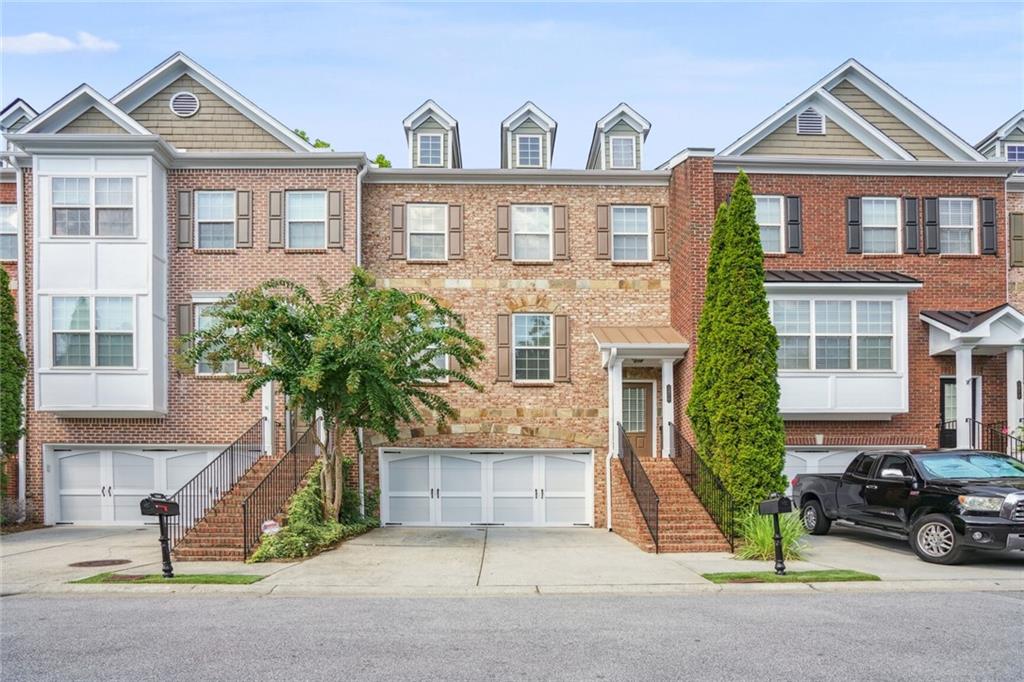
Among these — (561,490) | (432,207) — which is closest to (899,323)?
(561,490)

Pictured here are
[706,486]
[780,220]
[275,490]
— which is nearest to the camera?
[275,490]

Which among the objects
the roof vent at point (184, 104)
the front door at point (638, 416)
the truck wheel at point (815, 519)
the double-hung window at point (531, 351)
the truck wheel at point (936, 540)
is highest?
the roof vent at point (184, 104)

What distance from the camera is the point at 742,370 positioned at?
15508 mm

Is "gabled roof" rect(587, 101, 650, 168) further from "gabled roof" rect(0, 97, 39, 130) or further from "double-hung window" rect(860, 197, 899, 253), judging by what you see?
"gabled roof" rect(0, 97, 39, 130)

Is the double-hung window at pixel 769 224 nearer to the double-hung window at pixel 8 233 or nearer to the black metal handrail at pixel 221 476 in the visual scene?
the black metal handrail at pixel 221 476

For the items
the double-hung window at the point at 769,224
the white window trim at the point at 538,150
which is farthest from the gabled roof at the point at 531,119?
the double-hung window at the point at 769,224

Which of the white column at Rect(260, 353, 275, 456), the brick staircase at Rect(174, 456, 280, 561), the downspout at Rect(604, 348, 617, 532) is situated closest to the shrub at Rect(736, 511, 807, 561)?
the downspout at Rect(604, 348, 617, 532)

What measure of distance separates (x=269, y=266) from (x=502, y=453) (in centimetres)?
688

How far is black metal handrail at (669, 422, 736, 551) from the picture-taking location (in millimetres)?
15180

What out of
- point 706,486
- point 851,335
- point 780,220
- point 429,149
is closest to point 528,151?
point 429,149

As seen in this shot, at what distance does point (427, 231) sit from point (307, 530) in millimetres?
8427

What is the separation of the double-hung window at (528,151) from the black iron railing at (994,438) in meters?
11.8

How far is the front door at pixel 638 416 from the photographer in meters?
20.7

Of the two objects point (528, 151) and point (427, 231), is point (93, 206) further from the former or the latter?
point (528, 151)
